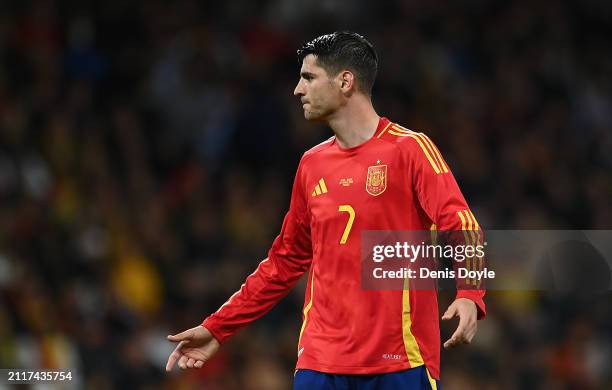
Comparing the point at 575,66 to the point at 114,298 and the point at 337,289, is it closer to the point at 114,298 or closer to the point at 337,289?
the point at 114,298

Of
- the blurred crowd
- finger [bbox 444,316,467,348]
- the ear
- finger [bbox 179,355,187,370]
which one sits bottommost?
finger [bbox 444,316,467,348]

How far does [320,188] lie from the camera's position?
4.90m

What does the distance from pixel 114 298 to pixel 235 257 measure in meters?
1.03

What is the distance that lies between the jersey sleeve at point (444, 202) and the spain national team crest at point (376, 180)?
0.12 m

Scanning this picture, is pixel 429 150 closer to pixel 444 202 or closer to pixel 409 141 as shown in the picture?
pixel 409 141

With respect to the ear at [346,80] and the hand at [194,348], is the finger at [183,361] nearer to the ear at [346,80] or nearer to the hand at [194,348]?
the hand at [194,348]

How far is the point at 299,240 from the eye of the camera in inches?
→ 203

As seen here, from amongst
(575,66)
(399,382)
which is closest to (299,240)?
(399,382)

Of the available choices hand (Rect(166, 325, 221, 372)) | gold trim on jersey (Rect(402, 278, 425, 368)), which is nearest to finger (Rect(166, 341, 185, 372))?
hand (Rect(166, 325, 221, 372))

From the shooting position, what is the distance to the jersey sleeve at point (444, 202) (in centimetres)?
438

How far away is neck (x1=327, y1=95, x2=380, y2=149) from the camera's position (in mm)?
4902

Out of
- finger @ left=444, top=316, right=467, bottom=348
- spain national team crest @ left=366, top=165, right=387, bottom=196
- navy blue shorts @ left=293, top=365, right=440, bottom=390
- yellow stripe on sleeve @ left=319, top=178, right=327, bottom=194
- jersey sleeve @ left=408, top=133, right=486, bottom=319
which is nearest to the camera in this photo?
finger @ left=444, top=316, right=467, bottom=348

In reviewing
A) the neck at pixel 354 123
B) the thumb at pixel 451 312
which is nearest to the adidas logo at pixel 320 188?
the neck at pixel 354 123

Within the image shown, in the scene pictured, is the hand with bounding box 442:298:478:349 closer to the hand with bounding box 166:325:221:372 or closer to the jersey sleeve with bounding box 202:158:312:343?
the jersey sleeve with bounding box 202:158:312:343
